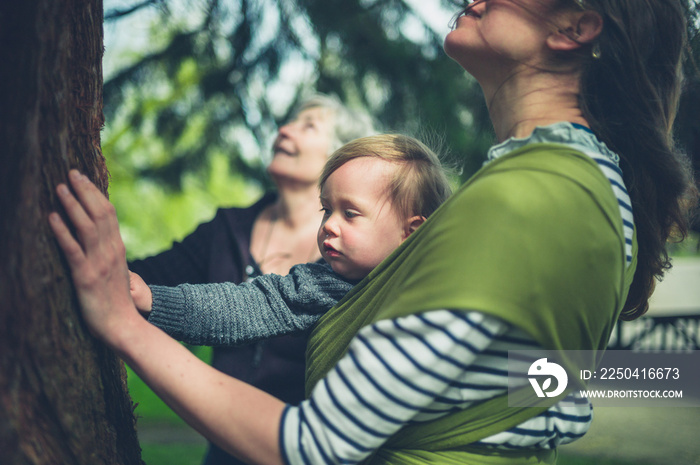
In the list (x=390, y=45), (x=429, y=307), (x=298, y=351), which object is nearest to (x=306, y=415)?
(x=429, y=307)

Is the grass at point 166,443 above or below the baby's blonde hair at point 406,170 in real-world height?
below

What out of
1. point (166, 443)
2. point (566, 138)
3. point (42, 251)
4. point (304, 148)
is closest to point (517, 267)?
point (566, 138)

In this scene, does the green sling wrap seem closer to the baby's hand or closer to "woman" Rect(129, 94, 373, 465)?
the baby's hand

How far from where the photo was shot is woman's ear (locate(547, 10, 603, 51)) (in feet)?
4.33

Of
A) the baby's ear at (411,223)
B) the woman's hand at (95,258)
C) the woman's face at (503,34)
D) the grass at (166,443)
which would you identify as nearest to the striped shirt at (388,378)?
the woman's hand at (95,258)

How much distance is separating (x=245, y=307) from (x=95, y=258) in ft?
1.75

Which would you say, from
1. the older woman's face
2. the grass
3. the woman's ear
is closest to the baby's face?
the woman's ear

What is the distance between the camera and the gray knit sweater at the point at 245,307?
1431 millimetres

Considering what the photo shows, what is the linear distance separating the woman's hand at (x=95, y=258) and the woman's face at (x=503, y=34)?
33.9 inches

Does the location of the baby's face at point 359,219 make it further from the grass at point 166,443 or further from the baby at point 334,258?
the grass at point 166,443

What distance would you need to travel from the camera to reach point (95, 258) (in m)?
1.07

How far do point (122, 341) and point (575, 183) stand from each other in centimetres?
83

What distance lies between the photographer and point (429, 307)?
3.07 feet

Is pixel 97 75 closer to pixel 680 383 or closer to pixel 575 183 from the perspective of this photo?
pixel 575 183
